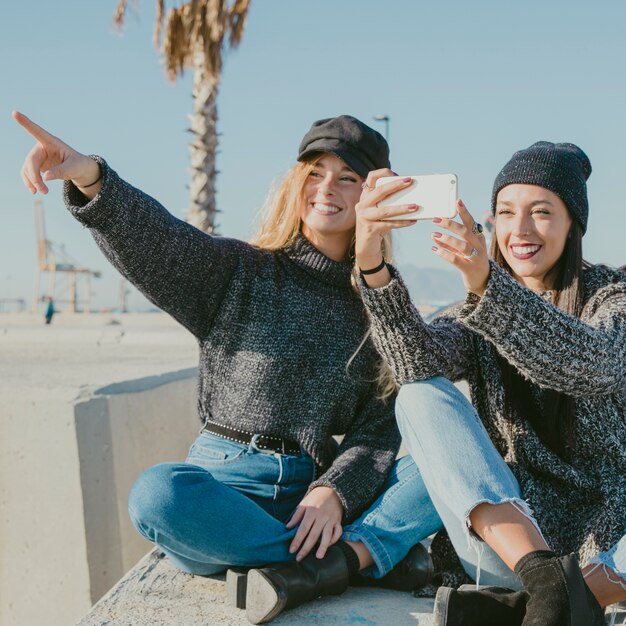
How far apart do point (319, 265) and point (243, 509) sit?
944 mm

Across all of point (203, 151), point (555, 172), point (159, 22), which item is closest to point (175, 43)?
point (159, 22)

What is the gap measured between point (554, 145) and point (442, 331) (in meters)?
0.77

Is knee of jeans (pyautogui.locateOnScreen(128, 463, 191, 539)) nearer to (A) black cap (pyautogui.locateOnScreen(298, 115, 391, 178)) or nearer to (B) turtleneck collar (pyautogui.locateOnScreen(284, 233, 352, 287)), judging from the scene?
(B) turtleneck collar (pyautogui.locateOnScreen(284, 233, 352, 287))

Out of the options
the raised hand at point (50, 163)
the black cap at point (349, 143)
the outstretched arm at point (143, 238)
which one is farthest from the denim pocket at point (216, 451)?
the black cap at point (349, 143)

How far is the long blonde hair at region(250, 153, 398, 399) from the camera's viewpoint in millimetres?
2754

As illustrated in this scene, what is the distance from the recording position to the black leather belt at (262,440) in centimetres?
260

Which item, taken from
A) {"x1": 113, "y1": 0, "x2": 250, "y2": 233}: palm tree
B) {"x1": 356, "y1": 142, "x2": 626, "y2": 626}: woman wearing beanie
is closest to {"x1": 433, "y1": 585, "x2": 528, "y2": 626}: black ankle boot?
{"x1": 356, "y1": 142, "x2": 626, "y2": 626}: woman wearing beanie

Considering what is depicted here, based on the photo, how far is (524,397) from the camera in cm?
254

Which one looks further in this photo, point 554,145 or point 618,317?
point 554,145

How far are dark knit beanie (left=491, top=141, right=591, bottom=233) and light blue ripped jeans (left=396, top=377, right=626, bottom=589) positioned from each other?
2.51 ft

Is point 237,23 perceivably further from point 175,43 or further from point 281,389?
point 281,389

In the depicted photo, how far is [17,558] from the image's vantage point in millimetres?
3557

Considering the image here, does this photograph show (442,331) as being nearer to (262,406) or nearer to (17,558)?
(262,406)

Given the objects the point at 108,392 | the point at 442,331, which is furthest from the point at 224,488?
the point at 108,392
